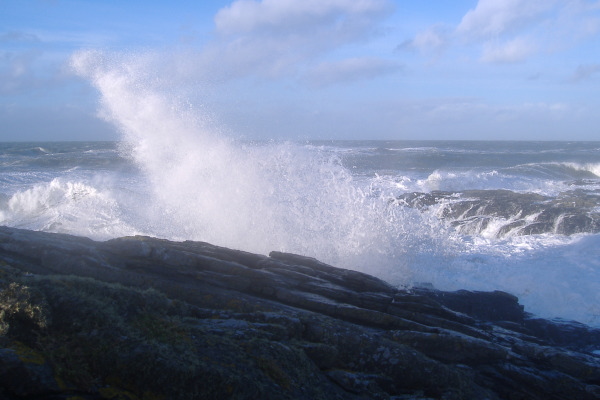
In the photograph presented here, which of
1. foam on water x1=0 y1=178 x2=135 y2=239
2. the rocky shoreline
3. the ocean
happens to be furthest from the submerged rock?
foam on water x1=0 y1=178 x2=135 y2=239

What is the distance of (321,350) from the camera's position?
4.80 metres

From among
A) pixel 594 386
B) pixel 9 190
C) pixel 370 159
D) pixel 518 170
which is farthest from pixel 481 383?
pixel 370 159

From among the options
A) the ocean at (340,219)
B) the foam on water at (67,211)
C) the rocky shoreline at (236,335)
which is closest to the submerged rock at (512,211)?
the ocean at (340,219)

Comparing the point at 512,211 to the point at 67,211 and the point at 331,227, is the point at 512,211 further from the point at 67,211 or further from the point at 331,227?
the point at 67,211

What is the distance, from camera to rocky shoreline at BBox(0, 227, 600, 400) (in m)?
3.70

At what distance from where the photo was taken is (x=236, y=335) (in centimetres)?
456

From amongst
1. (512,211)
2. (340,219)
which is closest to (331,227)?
(340,219)

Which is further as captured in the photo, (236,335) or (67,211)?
(67,211)

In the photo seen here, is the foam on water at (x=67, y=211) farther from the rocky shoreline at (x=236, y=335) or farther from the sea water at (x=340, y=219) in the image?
the rocky shoreline at (x=236, y=335)

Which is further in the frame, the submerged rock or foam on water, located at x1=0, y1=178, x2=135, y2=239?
the submerged rock

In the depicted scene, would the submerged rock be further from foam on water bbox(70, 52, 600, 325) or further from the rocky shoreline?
the rocky shoreline

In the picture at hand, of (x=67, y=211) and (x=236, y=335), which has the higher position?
(x=236, y=335)

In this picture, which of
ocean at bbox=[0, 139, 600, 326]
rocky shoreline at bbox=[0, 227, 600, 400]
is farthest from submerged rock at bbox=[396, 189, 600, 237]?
rocky shoreline at bbox=[0, 227, 600, 400]

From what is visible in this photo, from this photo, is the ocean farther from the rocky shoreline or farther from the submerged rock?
the rocky shoreline
